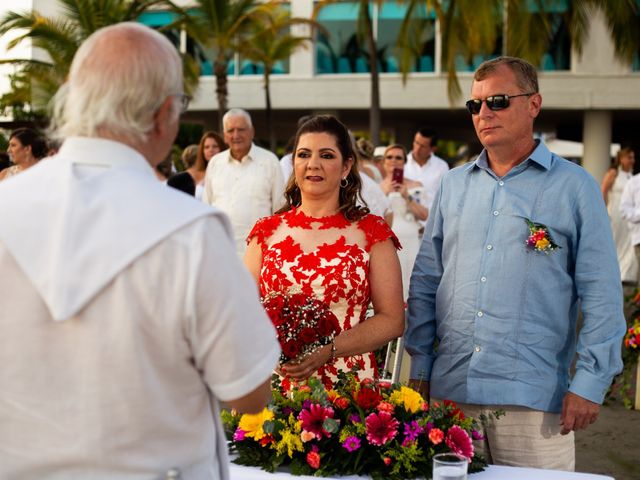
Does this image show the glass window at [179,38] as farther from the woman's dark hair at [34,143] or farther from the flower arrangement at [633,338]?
the flower arrangement at [633,338]

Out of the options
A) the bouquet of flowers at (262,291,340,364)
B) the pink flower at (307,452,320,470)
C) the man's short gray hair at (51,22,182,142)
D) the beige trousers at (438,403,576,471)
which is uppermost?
the man's short gray hair at (51,22,182,142)

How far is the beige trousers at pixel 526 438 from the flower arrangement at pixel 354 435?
1.59 feet

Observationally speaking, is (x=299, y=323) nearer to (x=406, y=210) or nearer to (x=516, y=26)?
(x=406, y=210)

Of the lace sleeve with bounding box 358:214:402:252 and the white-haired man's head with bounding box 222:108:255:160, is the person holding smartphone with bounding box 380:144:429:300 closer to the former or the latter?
the white-haired man's head with bounding box 222:108:255:160

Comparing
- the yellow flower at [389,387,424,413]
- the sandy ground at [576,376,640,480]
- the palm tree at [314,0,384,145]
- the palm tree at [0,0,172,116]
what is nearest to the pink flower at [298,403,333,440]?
the yellow flower at [389,387,424,413]

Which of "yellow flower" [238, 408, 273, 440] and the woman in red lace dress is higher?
the woman in red lace dress

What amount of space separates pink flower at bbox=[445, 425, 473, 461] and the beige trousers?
1.72 feet

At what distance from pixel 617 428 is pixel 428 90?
2333cm

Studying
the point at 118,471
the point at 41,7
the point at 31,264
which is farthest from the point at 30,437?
the point at 41,7

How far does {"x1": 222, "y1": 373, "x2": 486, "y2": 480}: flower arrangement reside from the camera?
117 inches

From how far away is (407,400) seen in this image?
3.11m

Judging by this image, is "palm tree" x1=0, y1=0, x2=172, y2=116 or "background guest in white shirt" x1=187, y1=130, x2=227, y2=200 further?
"palm tree" x1=0, y1=0, x2=172, y2=116

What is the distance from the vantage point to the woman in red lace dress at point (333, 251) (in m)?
3.91

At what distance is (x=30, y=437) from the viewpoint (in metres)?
1.91
